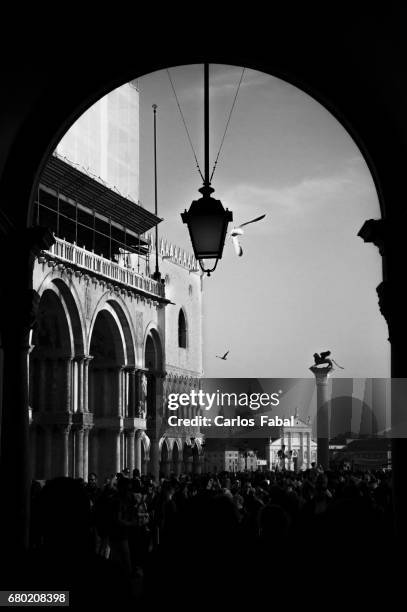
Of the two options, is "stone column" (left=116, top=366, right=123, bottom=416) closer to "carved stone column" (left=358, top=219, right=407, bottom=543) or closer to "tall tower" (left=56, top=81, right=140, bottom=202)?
"tall tower" (left=56, top=81, right=140, bottom=202)

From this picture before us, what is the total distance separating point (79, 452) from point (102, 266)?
7331 mm

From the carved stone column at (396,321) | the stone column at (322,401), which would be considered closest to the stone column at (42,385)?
the stone column at (322,401)

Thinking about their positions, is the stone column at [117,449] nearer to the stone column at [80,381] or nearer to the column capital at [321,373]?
the stone column at [80,381]

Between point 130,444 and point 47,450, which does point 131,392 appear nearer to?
point 130,444

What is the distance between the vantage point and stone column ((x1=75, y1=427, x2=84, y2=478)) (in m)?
40.2

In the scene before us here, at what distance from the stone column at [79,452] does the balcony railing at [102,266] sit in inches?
241

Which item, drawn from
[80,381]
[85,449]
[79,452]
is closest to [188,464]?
[85,449]

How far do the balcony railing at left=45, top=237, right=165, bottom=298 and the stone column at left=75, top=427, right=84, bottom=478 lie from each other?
20.1ft

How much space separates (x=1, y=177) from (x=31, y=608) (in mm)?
5854

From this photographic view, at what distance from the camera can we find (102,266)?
42.4 metres

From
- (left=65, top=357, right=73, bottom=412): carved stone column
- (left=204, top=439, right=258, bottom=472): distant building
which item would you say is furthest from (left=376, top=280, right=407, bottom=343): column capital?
(left=204, top=439, right=258, bottom=472): distant building

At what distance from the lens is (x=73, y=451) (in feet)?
133

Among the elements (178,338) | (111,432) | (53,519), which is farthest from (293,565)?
(178,338)

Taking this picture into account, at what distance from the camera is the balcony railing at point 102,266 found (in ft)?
127
